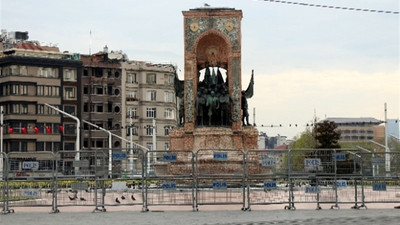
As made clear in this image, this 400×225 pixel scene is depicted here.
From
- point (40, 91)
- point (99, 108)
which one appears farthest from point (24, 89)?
point (99, 108)

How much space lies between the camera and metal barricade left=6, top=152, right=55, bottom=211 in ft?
100

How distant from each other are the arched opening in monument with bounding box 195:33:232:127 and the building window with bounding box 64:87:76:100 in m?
57.5

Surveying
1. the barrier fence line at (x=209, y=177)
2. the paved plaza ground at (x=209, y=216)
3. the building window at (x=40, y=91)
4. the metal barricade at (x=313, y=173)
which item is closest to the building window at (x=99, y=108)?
the building window at (x=40, y=91)

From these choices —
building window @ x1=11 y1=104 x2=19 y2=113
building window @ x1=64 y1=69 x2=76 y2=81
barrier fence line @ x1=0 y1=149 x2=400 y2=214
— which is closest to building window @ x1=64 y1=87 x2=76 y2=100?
building window @ x1=64 y1=69 x2=76 y2=81

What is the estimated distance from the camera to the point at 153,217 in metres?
25.9

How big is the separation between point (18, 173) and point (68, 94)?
76.7m

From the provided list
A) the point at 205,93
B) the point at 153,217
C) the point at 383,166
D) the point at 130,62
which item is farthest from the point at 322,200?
the point at 130,62

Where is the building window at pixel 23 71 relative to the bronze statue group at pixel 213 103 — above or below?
above

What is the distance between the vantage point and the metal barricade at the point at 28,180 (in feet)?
100

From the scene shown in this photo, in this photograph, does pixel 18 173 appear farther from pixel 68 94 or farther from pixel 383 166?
pixel 68 94

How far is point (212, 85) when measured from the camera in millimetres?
49812

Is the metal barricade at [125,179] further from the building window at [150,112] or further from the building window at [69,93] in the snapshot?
the building window at [150,112]

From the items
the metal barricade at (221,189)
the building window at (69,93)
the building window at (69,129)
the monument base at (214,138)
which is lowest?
the metal barricade at (221,189)

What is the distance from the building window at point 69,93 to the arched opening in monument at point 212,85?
57.5 metres
